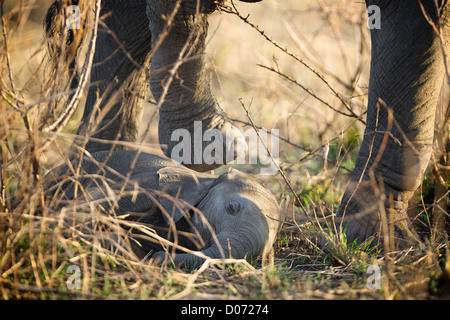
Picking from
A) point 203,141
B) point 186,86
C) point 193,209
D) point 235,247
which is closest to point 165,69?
point 186,86

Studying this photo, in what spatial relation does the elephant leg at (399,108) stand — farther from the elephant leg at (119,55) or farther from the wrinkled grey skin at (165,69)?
the elephant leg at (119,55)

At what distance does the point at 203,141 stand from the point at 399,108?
1.22 meters

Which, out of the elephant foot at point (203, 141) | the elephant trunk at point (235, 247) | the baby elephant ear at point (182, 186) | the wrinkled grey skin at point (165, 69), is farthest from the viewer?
the elephant foot at point (203, 141)

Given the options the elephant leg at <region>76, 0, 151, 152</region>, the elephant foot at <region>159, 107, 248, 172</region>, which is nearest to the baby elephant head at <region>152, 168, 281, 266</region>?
the elephant foot at <region>159, 107, 248, 172</region>

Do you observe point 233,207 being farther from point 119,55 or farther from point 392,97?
point 119,55

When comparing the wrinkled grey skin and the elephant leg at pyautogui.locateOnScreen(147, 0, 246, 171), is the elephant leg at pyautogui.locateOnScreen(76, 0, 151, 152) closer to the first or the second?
the wrinkled grey skin

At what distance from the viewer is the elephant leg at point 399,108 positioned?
8.45ft

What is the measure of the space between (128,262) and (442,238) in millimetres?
1602

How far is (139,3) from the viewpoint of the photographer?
12.1 feet

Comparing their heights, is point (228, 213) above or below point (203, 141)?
below

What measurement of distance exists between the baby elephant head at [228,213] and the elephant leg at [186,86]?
41 centimetres

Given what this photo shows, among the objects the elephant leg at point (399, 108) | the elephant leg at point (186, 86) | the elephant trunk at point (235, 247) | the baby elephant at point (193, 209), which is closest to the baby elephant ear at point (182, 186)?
the baby elephant at point (193, 209)

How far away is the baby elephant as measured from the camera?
246 centimetres

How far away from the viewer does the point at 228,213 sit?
264 centimetres
